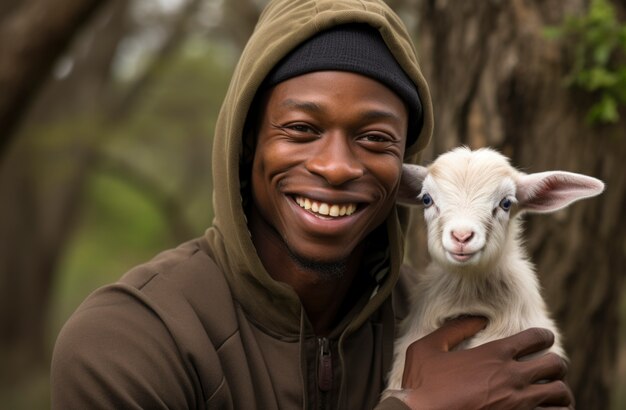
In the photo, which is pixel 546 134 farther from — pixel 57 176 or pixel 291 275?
pixel 57 176

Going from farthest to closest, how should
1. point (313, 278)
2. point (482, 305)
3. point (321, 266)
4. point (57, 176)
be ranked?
point (57, 176) < point (482, 305) < point (313, 278) < point (321, 266)

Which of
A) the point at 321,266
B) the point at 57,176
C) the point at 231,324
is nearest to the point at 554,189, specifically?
the point at 321,266

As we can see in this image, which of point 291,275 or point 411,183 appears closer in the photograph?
point 291,275

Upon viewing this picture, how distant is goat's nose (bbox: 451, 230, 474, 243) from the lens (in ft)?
10.9

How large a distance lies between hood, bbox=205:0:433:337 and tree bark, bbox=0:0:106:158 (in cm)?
323

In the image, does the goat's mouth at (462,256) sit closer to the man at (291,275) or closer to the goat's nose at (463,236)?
the goat's nose at (463,236)

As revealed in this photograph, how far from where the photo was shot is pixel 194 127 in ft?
59.4

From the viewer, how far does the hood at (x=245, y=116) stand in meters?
3.33

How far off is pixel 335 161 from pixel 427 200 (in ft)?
1.86

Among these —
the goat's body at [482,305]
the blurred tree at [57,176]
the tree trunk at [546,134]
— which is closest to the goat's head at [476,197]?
the goat's body at [482,305]

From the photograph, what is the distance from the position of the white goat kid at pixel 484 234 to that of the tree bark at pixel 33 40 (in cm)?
362

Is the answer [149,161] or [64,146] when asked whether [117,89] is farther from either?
[149,161]

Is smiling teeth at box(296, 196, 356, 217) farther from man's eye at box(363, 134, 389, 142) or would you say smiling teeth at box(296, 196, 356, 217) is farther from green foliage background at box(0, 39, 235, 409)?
green foliage background at box(0, 39, 235, 409)

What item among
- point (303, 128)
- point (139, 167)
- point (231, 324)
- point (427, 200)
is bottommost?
point (231, 324)
